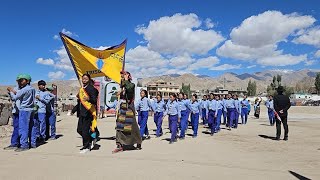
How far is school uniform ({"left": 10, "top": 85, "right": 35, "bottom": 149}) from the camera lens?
862cm

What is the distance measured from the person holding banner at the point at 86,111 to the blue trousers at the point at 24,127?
50.4 inches

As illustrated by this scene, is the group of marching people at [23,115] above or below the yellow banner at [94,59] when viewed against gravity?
below

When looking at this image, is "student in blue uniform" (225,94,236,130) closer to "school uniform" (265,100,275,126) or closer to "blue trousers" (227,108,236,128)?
Result: "blue trousers" (227,108,236,128)

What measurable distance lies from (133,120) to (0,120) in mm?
10905

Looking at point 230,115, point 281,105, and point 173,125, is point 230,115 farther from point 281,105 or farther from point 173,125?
point 173,125

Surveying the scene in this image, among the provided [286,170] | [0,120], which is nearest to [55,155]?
[286,170]

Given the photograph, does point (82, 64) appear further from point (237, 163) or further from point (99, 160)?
point (237, 163)

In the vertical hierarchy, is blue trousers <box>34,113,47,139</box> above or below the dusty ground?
above

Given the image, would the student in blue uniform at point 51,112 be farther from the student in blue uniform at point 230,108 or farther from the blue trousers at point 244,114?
the blue trousers at point 244,114

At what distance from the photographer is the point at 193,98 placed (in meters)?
13.8

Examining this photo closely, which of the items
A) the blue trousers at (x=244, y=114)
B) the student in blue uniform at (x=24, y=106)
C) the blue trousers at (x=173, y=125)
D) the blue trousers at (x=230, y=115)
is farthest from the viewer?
the blue trousers at (x=244, y=114)

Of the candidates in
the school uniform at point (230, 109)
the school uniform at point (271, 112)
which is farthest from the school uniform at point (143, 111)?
the school uniform at point (271, 112)

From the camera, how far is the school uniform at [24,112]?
8.62 metres

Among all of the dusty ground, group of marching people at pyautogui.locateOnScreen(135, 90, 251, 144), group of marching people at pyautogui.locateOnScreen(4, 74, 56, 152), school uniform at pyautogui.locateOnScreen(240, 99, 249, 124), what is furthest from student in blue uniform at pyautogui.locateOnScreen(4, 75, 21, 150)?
school uniform at pyautogui.locateOnScreen(240, 99, 249, 124)
